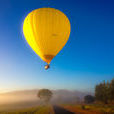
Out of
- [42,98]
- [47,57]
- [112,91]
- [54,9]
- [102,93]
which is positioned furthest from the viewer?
[42,98]

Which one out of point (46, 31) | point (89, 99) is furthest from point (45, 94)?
point (46, 31)

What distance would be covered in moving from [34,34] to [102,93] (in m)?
53.9

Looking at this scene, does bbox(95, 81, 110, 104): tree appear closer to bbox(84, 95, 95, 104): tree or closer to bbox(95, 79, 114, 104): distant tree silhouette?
bbox(95, 79, 114, 104): distant tree silhouette

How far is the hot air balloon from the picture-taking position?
21.0 meters

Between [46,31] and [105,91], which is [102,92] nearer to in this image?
[105,91]

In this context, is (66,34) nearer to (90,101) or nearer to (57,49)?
(57,49)

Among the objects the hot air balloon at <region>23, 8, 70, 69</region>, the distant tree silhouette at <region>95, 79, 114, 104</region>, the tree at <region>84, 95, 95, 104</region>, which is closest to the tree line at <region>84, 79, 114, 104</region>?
the distant tree silhouette at <region>95, 79, 114, 104</region>

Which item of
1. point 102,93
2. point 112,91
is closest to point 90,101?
point 102,93

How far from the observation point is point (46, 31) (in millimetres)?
20938

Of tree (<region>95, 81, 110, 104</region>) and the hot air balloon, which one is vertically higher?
the hot air balloon

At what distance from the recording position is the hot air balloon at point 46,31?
21016 millimetres

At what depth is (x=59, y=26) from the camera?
21.6m

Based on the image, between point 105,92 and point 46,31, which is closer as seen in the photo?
point 46,31

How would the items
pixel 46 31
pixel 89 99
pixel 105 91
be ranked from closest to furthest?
pixel 46 31
pixel 105 91
pixel 89 99
